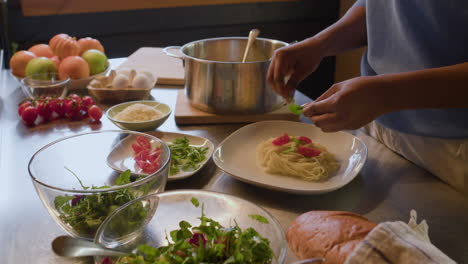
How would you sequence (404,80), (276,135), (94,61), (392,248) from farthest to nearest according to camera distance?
(94,61), (276,135), (404,80), (392,248)

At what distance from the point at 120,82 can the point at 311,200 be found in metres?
0.99

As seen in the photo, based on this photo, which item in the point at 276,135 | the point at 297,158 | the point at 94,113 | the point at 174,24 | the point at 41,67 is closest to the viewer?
the point at 297,158

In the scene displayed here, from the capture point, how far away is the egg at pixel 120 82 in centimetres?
171

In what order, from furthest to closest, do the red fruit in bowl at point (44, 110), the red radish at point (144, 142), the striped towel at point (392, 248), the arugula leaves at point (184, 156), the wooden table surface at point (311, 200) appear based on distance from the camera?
the red fruit in bowl at point (44, 110)
the arugula leaves at point (184, 156)
the red radish at point (144, 142)
the wooden table surface at point (311, 200)
the striped towel at point (392, 248)

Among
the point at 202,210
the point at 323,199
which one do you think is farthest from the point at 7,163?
the point at 323,199

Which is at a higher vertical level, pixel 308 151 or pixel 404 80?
pixel 404 80

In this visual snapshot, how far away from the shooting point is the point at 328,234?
2.59 ft

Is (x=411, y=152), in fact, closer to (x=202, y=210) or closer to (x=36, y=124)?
(x=202, y=210)

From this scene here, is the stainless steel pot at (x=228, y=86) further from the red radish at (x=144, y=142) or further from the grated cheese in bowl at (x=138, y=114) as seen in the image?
the red radish at (x=144, y=142)

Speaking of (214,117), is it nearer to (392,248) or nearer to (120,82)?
(120,82)

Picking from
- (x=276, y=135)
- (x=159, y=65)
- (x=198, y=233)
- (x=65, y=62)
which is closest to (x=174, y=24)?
(x=159, y=65)

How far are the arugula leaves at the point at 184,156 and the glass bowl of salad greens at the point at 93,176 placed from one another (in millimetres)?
112

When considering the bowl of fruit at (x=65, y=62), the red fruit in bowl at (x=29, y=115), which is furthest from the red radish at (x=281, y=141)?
the bowl of fruit at (x=65, y=62)

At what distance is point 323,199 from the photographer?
1.07m
